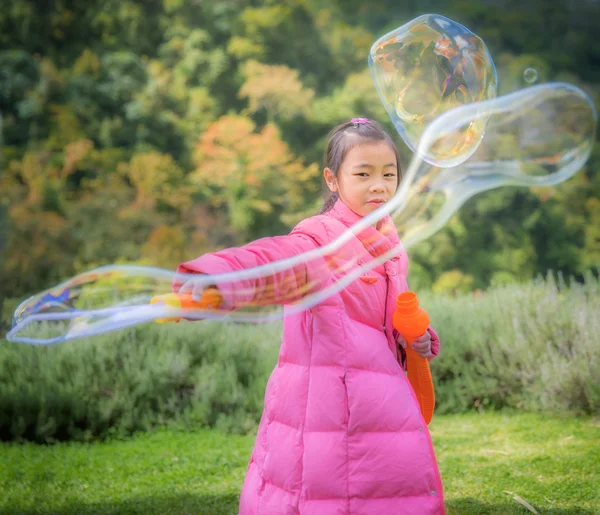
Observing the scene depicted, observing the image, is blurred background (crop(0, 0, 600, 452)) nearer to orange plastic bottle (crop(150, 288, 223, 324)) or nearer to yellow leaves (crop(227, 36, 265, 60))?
yellow leaves (crop(227, 36, 265, 60))

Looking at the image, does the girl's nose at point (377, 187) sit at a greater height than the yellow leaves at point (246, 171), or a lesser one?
lesser

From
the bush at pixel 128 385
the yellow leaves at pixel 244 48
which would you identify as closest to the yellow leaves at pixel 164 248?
the yellow leaves at pixel 244 48

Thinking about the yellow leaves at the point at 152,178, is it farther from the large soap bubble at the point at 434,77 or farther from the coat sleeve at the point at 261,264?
the coat sleeve at the point at 261,264

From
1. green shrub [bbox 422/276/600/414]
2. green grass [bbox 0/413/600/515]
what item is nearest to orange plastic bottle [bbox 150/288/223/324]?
green grass [bbox 0/413/600/515]

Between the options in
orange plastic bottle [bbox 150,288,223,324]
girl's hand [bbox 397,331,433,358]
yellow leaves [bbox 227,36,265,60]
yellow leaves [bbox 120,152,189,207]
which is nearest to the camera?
orange plastic bottle [bbox 150,288,223,324]

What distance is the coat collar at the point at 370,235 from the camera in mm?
1993

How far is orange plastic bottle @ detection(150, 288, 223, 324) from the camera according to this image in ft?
4.61

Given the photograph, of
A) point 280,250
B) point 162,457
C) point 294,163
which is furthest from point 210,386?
point 294,163

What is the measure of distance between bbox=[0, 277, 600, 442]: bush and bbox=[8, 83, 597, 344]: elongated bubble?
7.06ft

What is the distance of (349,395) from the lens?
187 cm

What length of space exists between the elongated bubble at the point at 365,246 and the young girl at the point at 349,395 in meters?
0.02

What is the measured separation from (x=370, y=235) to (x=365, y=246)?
0.04 m

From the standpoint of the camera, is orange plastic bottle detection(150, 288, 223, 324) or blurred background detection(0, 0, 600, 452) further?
blurred background detection(0, 0, 600, 452)

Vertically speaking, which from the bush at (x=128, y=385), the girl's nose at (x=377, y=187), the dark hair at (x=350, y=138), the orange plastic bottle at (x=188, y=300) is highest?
the dark hair at (x=350, y=138)
